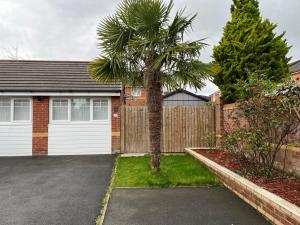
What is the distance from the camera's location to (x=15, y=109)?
10.8m

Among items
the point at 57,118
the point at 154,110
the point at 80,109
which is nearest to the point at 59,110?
the point at 57,118

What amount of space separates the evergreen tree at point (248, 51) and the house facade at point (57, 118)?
470cm

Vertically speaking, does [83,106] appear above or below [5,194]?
above

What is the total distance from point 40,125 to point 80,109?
5.95 ft

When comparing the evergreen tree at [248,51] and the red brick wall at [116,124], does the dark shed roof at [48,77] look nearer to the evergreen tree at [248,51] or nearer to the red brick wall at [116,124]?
the red brick wall at [116,124]

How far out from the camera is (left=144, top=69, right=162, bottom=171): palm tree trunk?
6.66 m

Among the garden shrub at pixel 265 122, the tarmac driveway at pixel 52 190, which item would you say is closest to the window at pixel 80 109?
the tarmac driveway at pixel 52 190

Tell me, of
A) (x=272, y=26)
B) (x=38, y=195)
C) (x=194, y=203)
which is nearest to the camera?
(x=194, y=203)

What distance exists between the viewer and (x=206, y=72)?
22.4 feet

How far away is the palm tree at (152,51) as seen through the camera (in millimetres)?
6348

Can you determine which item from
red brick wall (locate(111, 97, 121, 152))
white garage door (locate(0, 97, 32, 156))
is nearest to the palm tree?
red brick wall (locate(111, 97, 121, 152))

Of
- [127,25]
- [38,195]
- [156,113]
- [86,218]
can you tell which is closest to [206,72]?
[156,113]

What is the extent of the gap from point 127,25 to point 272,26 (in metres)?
6.79

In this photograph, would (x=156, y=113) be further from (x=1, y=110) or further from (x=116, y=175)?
(x=1, y=110)
